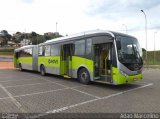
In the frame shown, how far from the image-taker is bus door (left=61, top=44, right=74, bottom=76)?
1356cm

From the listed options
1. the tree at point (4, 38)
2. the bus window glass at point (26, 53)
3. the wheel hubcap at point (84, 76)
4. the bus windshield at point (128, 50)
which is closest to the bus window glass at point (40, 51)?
the bus window glass at point (26, 53)

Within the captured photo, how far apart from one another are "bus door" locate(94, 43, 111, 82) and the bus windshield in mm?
672

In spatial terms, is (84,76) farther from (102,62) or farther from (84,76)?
(102,62)

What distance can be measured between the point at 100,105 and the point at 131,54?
14.6 feet

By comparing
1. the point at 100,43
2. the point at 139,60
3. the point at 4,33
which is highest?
the point at 4,33

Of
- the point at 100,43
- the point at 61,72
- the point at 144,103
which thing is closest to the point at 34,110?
the point at 144,103

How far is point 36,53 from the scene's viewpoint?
19.1 m

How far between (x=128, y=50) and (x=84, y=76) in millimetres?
3002

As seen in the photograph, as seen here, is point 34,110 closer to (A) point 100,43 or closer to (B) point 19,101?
(B) point 19,101

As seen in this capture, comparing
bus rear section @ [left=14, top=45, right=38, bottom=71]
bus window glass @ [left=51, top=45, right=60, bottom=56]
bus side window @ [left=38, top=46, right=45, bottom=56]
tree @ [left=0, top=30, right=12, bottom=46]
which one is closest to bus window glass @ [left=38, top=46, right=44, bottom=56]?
bus side window @ [left=38, top=46, right=45, bottom=56]

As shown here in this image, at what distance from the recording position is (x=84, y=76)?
12.2 meters

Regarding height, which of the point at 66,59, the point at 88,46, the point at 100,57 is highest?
the point at 88,46

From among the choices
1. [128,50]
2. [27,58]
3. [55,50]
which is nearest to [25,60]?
[27,58]

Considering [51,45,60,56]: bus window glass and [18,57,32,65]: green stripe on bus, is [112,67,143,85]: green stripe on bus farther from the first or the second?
[18,57,32,65]: green stripe on bus
